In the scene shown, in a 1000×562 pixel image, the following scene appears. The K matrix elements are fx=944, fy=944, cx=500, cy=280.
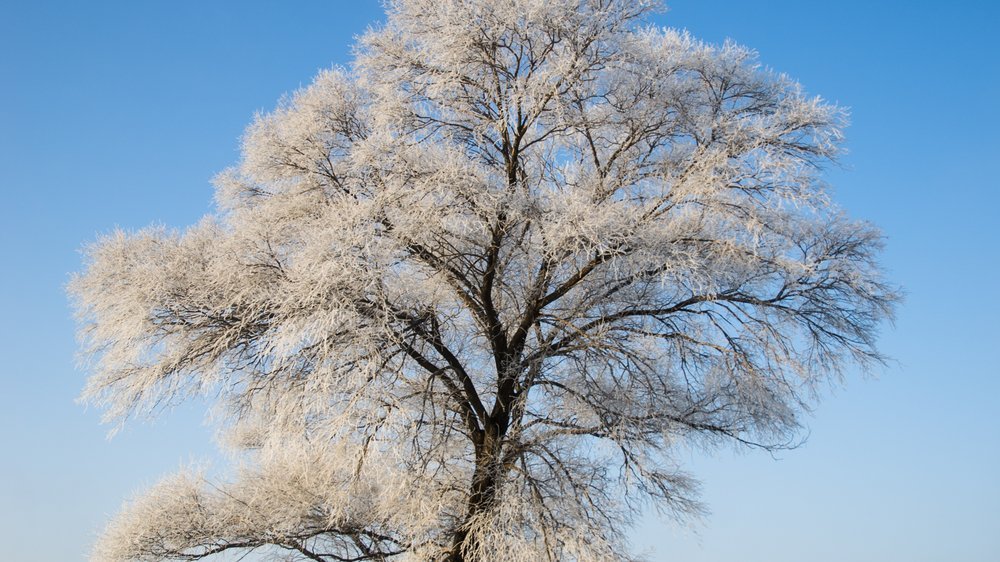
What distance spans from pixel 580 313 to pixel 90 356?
17.9 ft

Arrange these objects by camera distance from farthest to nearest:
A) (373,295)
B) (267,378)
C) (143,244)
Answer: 1. (143,244)
2. (267,378)
3. (373,295)

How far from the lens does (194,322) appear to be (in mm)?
10031

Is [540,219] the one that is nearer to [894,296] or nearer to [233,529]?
[894,296]

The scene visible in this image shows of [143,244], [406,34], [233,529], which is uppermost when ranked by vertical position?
[406,34]

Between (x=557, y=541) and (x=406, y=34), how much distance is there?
5468 millimetres

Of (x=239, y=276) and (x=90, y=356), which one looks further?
(x=90, y=356)

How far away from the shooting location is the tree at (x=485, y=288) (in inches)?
353

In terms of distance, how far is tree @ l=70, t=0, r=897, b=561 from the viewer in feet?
29.4

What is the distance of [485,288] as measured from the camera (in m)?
10.1

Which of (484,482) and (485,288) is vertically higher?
(485,288)

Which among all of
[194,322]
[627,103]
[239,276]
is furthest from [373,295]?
[627,103]

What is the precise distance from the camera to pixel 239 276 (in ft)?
31.2

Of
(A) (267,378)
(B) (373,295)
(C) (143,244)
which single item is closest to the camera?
(B) (373,295)

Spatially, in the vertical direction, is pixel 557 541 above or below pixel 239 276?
below
